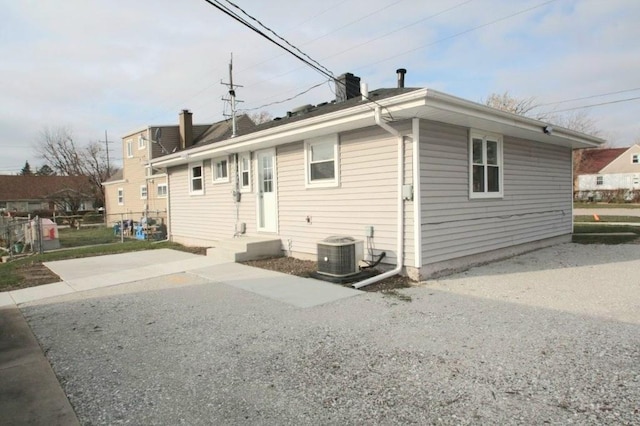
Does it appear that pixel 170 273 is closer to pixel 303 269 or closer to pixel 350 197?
pixel 303 269

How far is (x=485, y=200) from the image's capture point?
8.76 m

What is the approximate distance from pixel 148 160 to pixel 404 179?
57.9ft

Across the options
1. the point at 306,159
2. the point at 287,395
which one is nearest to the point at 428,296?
the point at 287,395

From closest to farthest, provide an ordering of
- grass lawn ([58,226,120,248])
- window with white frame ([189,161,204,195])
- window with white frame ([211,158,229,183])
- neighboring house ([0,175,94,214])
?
window with white frame ([211,158,229,183]), window with white frame ([189,161,204,195]), grass lawn ([58,226,120,248]), neighboring house ([0,175,94,214])

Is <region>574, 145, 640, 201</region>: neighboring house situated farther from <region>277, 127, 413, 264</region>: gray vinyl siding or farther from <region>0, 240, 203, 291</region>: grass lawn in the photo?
<region>0, 240, 203, 291</region>: grass lawn

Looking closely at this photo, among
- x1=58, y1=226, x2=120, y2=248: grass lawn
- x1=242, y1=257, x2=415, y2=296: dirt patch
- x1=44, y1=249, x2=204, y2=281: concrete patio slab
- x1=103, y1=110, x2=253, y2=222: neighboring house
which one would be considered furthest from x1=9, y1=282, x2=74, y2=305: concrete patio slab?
x1=103, y1=110, x2=253, y2=222: neighboring house

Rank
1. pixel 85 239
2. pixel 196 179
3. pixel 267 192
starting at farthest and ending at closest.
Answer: pixel 85 239
pixel 196 179
pixel 267 192

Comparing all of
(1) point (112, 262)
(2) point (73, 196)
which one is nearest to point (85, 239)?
(1) point (112, 262)

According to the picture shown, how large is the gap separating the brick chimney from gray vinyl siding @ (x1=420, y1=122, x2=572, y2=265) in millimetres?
19219

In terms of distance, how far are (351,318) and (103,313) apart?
11.2ft

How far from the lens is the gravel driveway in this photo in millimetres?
2977

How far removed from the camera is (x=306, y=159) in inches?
365

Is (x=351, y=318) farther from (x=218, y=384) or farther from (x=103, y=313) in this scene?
(x=103, y=313)

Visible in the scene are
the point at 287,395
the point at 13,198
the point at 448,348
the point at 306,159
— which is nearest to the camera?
the point at 287,395
